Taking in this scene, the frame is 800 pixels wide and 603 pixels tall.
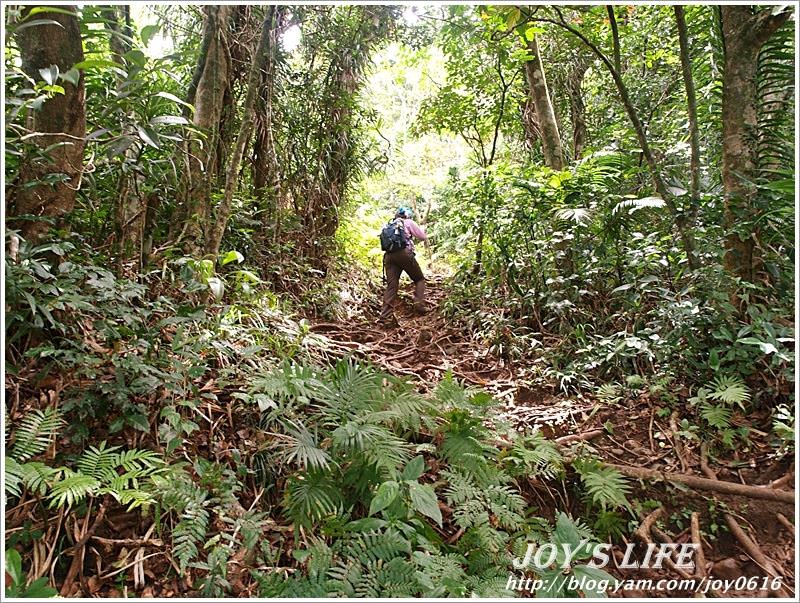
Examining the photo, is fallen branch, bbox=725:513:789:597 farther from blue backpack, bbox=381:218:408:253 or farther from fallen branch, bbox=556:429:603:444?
blue backpack, bbox=381:218:408:253

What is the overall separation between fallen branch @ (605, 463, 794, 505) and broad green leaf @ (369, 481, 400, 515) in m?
1.21

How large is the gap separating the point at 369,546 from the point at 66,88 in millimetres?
2363

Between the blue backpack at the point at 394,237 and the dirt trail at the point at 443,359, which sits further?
the blue backpack at the point at 394,237

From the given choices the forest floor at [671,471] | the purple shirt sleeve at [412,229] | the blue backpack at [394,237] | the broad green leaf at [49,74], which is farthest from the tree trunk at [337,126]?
the broad green leaf at [49,74]

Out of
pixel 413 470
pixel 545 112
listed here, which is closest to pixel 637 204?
pixel 545 112

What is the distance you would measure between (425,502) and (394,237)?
3865 mm

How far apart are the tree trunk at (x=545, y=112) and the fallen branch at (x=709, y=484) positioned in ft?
11.3

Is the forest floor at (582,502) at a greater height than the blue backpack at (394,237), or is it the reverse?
the blue backpack at (394,237)

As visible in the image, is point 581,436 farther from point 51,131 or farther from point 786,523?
point 51,131

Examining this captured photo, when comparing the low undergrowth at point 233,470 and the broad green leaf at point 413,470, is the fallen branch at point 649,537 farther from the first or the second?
the broad green leaf at point 413,470

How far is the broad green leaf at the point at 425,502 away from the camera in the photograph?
176 cm

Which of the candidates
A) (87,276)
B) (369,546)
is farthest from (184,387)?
(369,546)

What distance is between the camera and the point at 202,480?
192 cm

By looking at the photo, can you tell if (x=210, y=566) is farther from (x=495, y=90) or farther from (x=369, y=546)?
(x=495, y=90)
